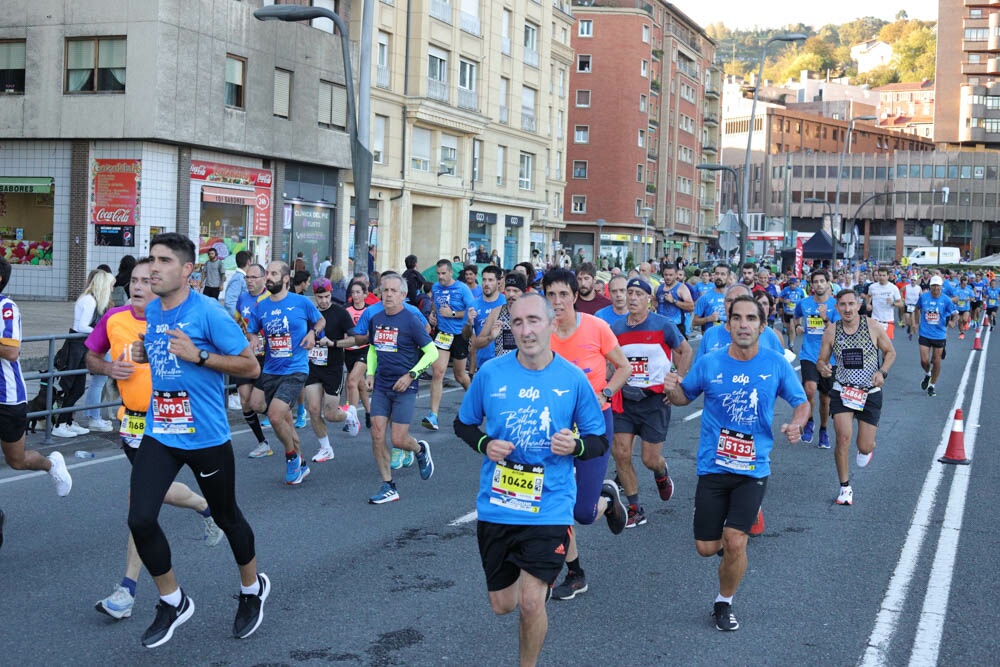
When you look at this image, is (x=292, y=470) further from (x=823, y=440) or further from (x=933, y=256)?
(x=933, y=256)

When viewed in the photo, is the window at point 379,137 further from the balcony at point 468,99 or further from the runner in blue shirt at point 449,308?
the runner in blue shirt at point 449,308

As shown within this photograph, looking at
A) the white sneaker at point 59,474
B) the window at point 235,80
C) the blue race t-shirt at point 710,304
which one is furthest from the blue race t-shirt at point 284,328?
the window at point 235,80

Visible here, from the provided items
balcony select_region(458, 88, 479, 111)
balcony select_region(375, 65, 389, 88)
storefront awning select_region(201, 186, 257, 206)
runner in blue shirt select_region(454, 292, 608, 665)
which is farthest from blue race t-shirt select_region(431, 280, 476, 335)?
balcony select_region(458, 88, 479, 111)

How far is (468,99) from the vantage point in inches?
1687

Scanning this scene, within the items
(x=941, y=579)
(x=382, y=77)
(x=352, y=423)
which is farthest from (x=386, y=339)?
(x=382, y=77)

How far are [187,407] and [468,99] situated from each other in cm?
3854

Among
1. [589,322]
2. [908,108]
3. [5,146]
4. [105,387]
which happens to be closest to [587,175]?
[5,146]

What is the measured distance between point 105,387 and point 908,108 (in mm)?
160810

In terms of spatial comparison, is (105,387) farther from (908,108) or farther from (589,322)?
(908,108)

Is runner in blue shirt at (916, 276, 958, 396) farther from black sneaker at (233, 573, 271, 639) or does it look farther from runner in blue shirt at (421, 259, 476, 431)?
black sneaker at (233, 573, 271, 639)

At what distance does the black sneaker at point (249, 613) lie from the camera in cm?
543

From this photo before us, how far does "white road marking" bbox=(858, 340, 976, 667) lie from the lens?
5.45m

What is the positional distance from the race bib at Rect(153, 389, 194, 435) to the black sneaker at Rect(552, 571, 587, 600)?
224cm

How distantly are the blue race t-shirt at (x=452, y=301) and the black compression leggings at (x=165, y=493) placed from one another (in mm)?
9760
